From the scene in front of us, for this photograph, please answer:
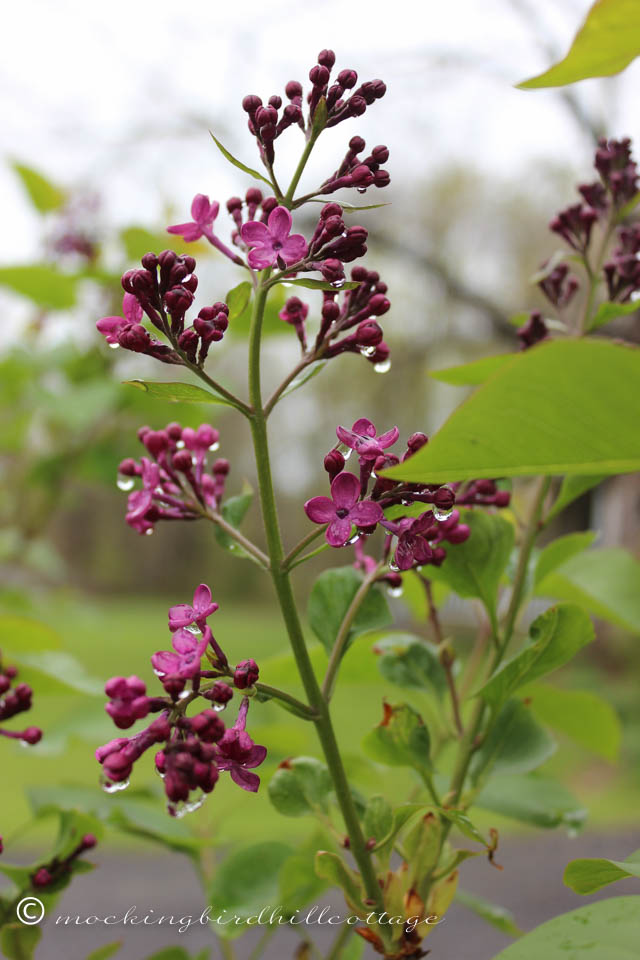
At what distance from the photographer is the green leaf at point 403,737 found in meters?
0.39

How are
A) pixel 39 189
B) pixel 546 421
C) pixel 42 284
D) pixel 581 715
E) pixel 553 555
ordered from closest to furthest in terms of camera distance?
1. pixel 546 421
2. pixel 553 555
3. pixel 581 715
4. pixel 42 284
5. pixel 39 189

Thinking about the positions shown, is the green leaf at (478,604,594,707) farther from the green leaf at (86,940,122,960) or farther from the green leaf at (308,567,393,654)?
the green leaf at (86,940,122,960)

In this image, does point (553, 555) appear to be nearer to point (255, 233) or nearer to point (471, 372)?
point (471, 372)

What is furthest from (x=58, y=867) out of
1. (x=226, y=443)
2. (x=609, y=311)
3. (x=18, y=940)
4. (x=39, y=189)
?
(x=226, y=443)

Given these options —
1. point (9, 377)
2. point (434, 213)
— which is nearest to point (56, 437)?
point (9, 377)

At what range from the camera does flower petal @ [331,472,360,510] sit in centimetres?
Answer: 29

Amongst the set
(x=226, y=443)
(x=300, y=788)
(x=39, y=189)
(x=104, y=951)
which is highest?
(x=39, y=189)

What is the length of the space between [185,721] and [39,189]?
1085 millimetres

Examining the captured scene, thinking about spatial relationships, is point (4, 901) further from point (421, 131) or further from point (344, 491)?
point (421, 131)

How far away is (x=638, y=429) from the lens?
219 millimetres

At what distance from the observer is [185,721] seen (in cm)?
27

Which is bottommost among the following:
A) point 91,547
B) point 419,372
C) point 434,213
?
point 91,547

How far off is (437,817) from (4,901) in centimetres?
21

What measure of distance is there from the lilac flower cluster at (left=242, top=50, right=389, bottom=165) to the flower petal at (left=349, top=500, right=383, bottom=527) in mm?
127
